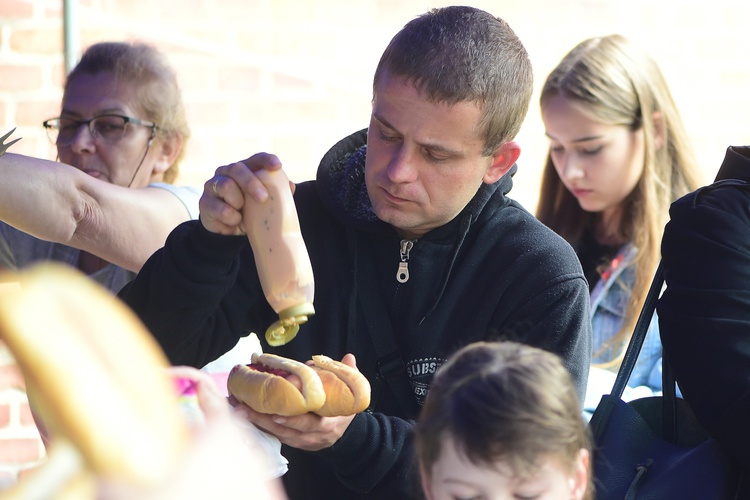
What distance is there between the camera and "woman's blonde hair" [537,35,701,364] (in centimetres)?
290

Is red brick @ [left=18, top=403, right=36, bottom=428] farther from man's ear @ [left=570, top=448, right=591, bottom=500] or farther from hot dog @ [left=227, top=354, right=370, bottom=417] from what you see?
man's ear @ [left=570, top=448, right=591, bottom=500]

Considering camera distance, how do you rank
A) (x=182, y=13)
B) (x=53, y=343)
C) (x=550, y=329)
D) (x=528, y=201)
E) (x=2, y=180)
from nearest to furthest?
(x=53, y=343), (x=2, y=180), (x=550, y=329), (x=182, y=13), (x=528, y=201)

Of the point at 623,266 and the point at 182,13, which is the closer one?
the point at 623,266

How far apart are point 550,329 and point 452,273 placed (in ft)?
0.74

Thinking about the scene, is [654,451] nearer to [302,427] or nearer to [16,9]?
[302,427]

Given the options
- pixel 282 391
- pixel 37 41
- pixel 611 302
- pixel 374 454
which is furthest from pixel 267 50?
pixel 282 391

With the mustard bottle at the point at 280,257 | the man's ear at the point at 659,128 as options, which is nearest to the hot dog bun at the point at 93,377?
the mustard bottle at the point at 280,257

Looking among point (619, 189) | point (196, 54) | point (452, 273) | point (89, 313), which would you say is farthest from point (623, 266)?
point (89, 313)

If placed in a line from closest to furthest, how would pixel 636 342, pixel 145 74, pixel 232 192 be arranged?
pixel 232 192
pixel 636 342
pixel 145 74

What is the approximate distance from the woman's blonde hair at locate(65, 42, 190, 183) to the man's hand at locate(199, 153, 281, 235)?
1.06 m

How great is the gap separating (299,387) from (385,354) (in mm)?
367

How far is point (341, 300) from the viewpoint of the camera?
187cm

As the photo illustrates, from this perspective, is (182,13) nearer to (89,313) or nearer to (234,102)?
(234,102)

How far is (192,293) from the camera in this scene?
5.42 feet
